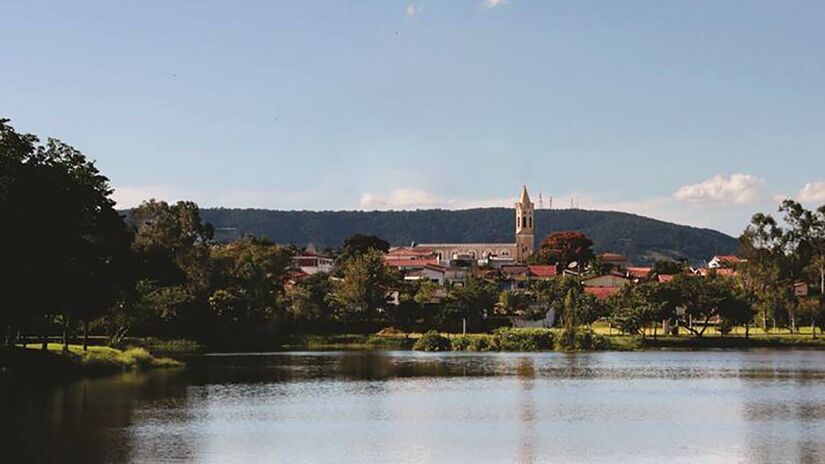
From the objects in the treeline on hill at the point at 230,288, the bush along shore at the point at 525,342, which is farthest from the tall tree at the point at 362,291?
the bush along shore at the point at 525,342

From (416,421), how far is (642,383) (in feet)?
63.3

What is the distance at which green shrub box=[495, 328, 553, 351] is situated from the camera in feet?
310

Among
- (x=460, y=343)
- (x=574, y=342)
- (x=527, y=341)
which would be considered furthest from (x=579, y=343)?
(x=460, y=343)

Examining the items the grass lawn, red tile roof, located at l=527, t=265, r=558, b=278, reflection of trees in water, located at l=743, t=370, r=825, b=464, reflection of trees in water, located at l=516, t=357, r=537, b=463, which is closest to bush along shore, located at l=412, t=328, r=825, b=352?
reflection of trees in water, located at l=516, t=357, r=537, b=463

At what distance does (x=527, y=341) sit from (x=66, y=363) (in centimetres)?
4397

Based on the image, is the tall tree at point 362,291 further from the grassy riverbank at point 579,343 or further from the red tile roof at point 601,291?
the red tile roof at point 601,291

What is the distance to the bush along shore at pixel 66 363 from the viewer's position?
56.0 m

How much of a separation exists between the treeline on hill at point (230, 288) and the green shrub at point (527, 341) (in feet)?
6.30

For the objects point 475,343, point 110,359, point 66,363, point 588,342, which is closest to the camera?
point 66,363

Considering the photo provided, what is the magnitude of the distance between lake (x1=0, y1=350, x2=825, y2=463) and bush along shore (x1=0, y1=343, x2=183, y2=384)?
7.33ft

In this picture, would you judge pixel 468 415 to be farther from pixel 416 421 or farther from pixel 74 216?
pixel 74 216

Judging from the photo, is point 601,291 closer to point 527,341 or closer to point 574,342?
point 527,341

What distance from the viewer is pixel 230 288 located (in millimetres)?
104000

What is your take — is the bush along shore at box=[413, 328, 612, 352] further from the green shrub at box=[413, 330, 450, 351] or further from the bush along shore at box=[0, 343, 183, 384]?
the bush along shore at box=[0, 343, 183, 384]
